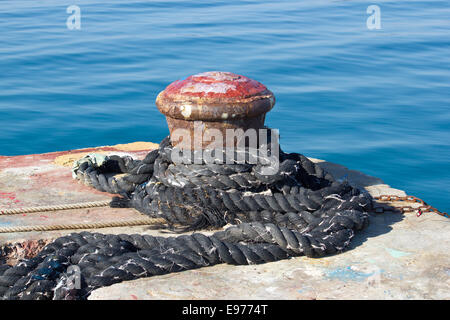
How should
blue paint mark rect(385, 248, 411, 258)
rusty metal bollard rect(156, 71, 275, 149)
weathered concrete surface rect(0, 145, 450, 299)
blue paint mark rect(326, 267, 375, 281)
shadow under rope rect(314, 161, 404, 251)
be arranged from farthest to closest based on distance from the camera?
1. rusty metal bollard rect(156, 71, 275, 149)
2. shadow under rope rect(314, 161, 404, 251)
3. blue paint mark rect(385, 248, 411, 258)
4. blue paint mark rect(326, 267, 375, 281)
5. weathered concrete surface rect(0, 145, 450, 299)

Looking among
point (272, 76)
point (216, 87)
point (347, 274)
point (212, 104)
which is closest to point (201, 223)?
point (212, 104)

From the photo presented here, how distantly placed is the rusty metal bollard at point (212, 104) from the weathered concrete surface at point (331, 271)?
0.63m

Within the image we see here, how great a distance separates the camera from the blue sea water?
7.46m

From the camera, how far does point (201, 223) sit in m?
3.26

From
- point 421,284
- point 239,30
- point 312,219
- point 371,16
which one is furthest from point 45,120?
point 371,16

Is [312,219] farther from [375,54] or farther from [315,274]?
[375,54]

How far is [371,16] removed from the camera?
13.9 meters

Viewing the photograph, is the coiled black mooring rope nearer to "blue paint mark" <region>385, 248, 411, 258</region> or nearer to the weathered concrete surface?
the weathered concrete surface

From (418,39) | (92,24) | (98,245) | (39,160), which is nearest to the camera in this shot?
(98,245)

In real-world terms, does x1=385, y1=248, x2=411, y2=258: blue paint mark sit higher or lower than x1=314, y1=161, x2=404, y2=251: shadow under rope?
higher

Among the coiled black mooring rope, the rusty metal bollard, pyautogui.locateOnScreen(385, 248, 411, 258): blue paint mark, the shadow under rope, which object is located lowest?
the shadow under rope

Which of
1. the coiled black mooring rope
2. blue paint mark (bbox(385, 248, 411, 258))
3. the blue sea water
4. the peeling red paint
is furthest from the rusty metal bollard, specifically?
the blue sea water

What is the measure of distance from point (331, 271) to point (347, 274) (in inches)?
2.9

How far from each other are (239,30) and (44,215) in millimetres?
9356
